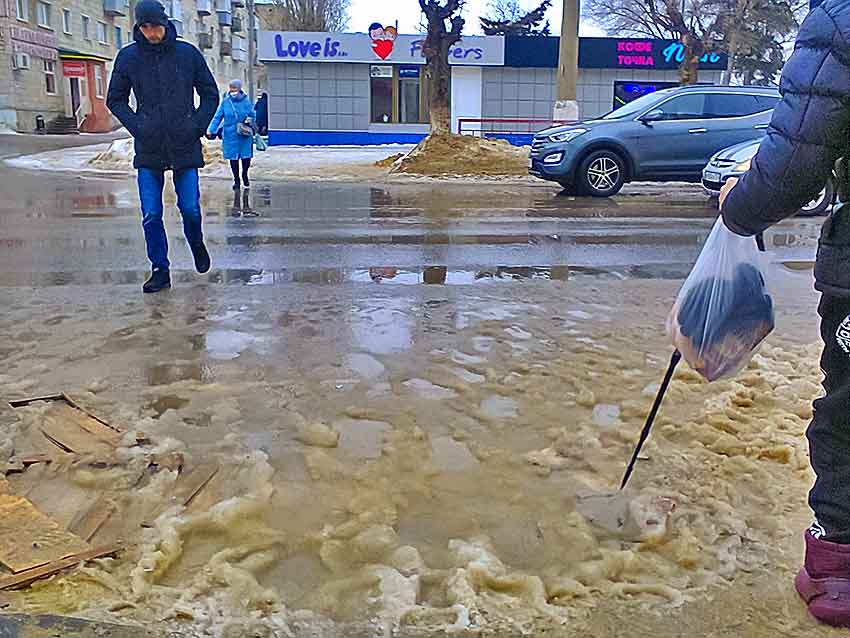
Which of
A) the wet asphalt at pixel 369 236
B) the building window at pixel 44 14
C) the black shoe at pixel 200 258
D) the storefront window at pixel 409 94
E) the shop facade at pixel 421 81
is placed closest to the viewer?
the black shoe at pixel 200 258

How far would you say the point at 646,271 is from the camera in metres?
7.76

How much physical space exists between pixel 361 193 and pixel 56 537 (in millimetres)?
13041

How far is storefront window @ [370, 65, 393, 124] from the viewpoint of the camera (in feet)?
105

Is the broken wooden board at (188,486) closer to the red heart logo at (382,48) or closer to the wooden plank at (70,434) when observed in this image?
the wooden plank at (70,434)

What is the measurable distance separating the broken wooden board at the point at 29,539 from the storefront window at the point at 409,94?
3058 cm

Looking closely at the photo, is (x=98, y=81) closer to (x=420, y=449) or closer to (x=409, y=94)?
(x=409, y=94)

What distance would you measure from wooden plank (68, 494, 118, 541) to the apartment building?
160 feet

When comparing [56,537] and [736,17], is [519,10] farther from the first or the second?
[56,537]

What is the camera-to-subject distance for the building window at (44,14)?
165ft

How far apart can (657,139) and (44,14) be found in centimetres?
4664

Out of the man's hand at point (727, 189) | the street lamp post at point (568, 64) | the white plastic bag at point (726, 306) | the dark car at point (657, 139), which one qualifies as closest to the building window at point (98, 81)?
the street lamp post at point (568, 64)

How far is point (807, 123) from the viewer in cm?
211

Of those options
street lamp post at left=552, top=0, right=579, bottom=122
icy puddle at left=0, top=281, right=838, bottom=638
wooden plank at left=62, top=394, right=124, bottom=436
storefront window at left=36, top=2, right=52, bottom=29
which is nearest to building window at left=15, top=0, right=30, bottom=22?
storefront window at left=36, top=2, right=52, bottom=29

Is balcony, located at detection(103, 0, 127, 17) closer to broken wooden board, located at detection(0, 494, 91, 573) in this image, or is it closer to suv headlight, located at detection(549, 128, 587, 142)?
suv headlight, located at detection(549, 128, 587, 142)
